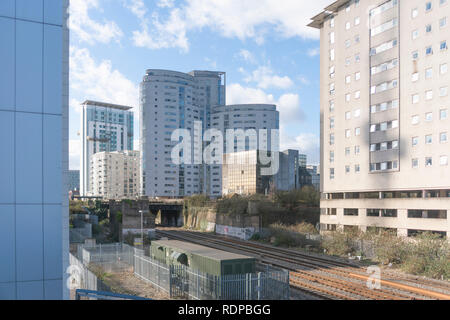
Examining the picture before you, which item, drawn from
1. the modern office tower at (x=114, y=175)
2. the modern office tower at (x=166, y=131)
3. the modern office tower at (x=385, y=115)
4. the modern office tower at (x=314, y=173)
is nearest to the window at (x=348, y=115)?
the modern office tower at (x=385, y=115)

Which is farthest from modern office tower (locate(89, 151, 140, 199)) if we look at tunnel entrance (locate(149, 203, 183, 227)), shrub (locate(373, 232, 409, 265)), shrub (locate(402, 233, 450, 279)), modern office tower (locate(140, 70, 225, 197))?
shrub (locate(402, 233, 450, 279))

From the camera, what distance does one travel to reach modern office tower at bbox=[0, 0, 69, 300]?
1033 cm

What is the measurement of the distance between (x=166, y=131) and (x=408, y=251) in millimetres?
111299

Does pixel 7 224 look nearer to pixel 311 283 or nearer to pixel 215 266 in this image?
pixel 215 266

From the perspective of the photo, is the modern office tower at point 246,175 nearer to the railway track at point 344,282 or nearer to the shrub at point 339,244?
the shrub at point 339,244

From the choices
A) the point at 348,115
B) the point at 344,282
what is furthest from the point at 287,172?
the point at 344,282

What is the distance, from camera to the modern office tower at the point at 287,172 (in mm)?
115550

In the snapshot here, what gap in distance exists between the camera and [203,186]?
141125 millimetres

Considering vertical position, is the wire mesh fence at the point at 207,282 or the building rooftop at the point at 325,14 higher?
the building rooftop at the point at 325,14

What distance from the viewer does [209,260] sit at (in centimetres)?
1955

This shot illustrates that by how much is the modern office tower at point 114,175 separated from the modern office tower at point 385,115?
12409 centimetres

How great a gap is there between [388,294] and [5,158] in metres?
18.1

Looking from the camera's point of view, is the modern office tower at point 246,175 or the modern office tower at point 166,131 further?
the modern office tower at point 166,131

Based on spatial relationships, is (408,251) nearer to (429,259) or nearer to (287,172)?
(429,259)
